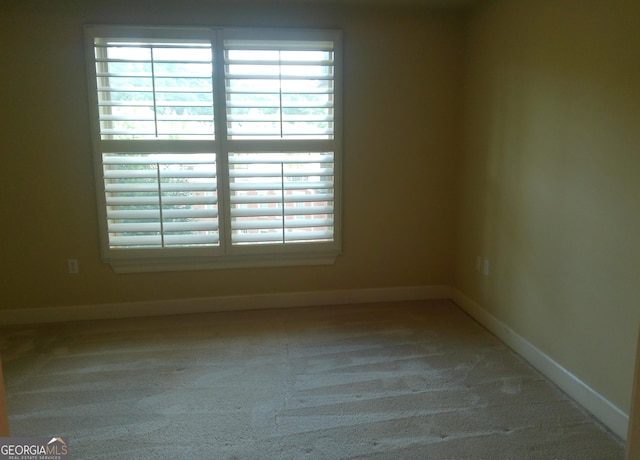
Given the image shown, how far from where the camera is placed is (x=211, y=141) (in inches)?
125

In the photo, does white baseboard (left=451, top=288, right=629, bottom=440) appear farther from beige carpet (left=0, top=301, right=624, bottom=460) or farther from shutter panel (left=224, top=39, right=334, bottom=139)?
shutter panel (left=224, top=39, right=334, bottom=139)

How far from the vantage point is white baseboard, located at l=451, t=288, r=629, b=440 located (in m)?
2.02

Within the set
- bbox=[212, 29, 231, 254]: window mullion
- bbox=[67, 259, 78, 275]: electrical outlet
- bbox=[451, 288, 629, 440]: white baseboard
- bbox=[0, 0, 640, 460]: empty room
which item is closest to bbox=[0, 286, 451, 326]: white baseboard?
bbox=[0, 0, 640, 460]: empty room

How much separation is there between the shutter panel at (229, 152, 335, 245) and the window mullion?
1.5 inches

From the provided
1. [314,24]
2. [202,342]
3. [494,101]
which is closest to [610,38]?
[494,101]

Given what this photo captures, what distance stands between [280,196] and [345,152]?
0.62m

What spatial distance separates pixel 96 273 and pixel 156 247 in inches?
19.7

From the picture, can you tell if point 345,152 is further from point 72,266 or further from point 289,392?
point 72,266

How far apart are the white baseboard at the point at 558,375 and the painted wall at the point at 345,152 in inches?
26.4

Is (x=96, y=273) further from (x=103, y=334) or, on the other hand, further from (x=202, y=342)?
(x=202, y=342)

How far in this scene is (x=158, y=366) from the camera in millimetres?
2621

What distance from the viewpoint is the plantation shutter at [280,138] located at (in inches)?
124

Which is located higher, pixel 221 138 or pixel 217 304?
pixel 221 138

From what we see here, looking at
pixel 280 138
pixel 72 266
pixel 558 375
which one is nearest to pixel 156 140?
pixel 280 138
